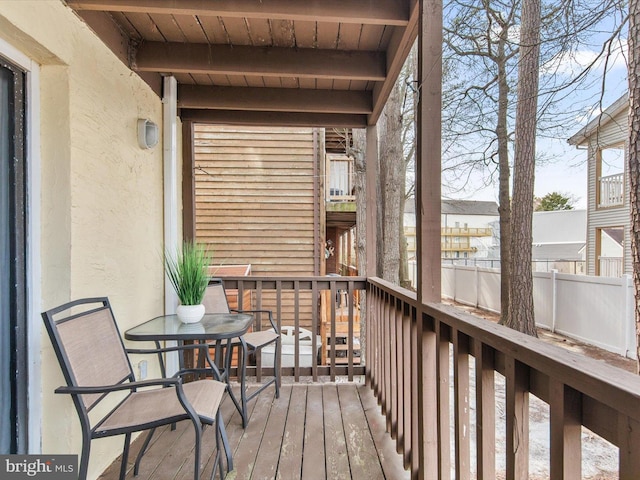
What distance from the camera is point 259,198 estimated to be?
263 inches

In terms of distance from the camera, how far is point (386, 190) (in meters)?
→ 5.79

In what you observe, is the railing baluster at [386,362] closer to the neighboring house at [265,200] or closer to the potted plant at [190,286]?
the potted plant at [190,286]

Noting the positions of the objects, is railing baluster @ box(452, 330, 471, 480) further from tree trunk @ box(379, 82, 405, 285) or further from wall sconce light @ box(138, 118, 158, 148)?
tree trunk @ box(379, 82, 405, 285)

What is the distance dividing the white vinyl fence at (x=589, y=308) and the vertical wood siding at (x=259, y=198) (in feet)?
14.3

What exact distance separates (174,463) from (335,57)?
283 cm

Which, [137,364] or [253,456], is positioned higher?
[137,364]

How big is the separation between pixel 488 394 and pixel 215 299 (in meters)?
2.33

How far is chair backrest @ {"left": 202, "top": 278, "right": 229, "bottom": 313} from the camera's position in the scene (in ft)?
9.43

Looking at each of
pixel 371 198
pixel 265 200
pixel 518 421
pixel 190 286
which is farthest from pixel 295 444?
pixel 265 200

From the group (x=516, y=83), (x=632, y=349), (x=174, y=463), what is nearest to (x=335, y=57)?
(x=516, y=83)

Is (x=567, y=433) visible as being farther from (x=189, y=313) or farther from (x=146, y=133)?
(x=146, y=133)

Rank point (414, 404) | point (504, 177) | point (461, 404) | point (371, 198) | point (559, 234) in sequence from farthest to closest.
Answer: point (559, 234), point (504, 177), point (371, 198), point (414, 404), point (461, 404)

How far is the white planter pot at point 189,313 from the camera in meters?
2.34

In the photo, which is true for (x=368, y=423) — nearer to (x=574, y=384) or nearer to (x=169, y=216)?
(x=574, y=384)
